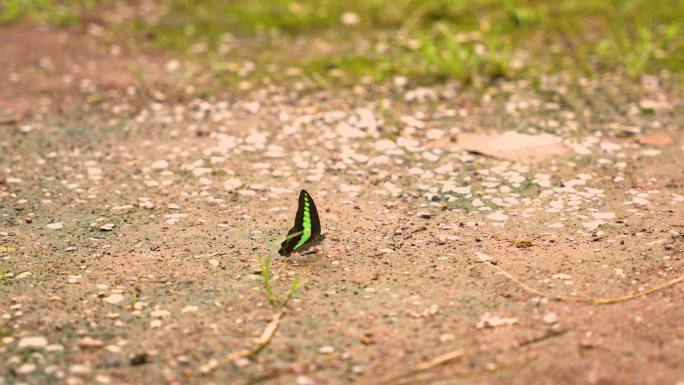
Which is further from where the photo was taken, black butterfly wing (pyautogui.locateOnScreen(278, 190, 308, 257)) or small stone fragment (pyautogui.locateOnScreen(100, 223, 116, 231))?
small stone fragment (pyautogui.locateOnScreen(100, 223, 116, 231))

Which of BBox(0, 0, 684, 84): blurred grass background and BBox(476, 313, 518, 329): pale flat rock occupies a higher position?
BBox(476, 313, 518, 329): pale flat rock

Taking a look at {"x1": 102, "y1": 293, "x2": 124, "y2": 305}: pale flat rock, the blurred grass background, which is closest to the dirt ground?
{"x1": 102, "y1": 293, "x2": 124, "y2": 305}: pale flat rock

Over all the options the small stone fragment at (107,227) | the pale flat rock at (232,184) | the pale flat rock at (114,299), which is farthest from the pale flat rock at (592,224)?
the small stone fragment at (107,227)

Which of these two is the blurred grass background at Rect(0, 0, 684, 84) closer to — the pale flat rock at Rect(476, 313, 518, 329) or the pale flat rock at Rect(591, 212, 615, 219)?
the pale flat rock at Rect(591, 212, 615, 219)

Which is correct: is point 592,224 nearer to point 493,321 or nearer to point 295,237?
point 493,321

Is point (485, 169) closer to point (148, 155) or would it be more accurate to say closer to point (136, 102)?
point (148, 155)

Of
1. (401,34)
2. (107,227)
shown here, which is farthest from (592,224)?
(401,34)
